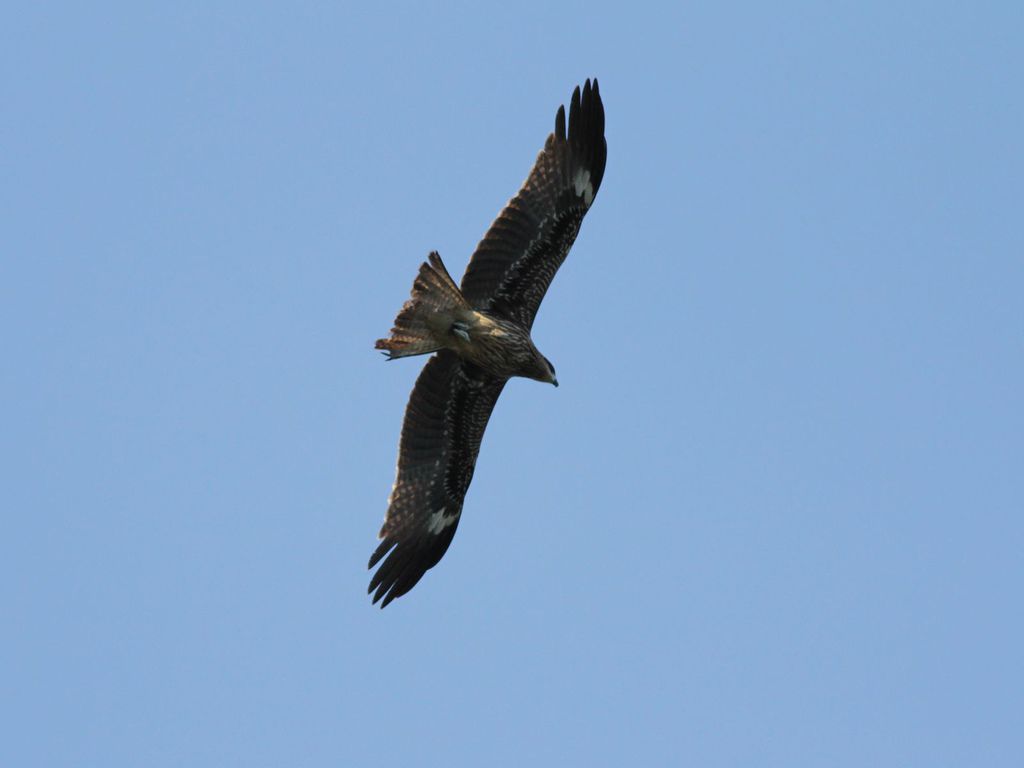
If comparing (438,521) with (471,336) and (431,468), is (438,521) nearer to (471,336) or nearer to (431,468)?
(431,468)

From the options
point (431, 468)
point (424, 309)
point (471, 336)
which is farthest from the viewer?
point (431, 468)

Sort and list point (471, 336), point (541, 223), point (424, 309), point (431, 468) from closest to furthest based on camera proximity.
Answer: point (424, 309) → point (471, 336) → point (541, 223) → point (431, 468)

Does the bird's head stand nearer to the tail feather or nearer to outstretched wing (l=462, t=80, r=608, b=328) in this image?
outstretched wing (l=462, t=80, r=608, b=328)

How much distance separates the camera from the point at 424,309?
12625mm

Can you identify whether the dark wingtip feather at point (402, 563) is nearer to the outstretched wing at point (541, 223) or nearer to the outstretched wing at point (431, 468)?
the outstretched wing at point (431, 468)

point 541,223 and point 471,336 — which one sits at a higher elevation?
point 541,223

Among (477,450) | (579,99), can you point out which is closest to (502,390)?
(477,450)

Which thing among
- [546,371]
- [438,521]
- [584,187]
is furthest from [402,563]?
[584,187]

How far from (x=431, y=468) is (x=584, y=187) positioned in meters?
2.84

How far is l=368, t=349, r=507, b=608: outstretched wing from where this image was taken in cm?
1382

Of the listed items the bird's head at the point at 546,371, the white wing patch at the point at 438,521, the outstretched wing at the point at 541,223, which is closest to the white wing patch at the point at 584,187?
the outstretched wing at the point at 541,223

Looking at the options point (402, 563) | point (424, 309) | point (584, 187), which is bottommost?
point (402, 563)

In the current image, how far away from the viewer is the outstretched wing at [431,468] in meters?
13.8

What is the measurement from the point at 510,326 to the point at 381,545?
93.7 inches
